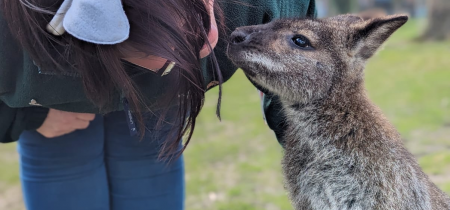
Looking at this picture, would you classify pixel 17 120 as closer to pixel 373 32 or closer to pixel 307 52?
pixel 307 52

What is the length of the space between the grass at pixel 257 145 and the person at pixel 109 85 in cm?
89

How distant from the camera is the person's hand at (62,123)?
1570 millimetres

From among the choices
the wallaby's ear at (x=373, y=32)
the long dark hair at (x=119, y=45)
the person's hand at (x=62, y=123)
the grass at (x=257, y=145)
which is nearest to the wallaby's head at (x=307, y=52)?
the wallaby's ear at (x=373, y=32)

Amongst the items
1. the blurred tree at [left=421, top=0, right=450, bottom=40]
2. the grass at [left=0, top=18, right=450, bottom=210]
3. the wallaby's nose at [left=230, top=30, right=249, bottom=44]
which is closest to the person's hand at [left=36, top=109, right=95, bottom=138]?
the wallaby's nose at [left=230, top=30, right=249, bottom=44]

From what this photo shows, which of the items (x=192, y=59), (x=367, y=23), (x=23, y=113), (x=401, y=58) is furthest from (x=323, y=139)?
(x=401, y=58)

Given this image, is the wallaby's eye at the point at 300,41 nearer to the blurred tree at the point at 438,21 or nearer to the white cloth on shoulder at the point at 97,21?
the white cloth on shoulder at the point at 97,21

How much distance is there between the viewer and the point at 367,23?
1.39 metres

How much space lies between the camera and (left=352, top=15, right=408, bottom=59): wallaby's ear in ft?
4.36

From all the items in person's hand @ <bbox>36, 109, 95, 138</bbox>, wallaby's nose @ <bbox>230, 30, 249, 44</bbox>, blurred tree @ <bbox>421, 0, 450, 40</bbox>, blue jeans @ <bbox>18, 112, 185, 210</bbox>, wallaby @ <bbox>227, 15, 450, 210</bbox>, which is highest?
wallaby's nose @ <bbox>230, 30, 249, 44</bbox>

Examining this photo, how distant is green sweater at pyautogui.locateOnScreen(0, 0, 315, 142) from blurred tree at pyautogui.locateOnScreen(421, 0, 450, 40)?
31.1 feet

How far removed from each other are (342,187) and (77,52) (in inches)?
31.8

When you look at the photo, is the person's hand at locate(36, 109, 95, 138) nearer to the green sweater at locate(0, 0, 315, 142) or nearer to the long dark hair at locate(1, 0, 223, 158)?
the green sweater at locate(0, 0, 315, 142)

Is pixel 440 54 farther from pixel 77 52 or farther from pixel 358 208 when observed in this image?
pixel 77 52

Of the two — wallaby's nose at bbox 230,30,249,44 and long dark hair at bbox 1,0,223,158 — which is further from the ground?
long dark hair at bbox 1,0,223,158
